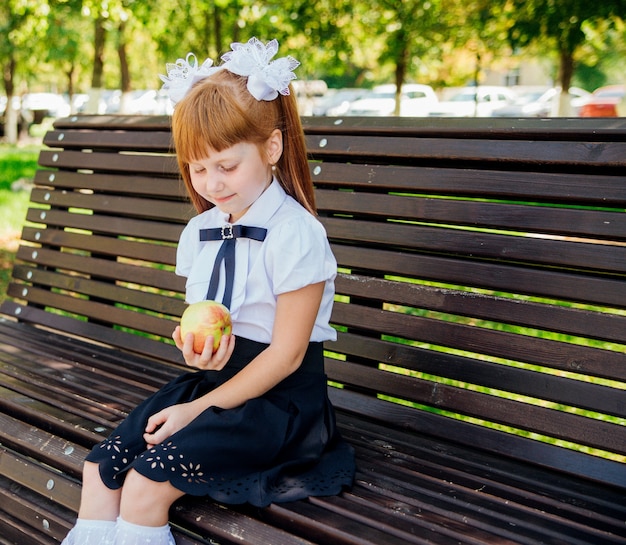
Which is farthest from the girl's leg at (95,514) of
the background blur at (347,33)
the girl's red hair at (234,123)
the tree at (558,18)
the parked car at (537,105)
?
the parked car at (537,105)

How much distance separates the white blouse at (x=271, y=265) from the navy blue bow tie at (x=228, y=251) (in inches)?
0.5

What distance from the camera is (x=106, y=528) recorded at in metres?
2.17

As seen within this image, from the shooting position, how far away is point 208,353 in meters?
2.20

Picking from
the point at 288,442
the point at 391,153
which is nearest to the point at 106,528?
the point at 288,442

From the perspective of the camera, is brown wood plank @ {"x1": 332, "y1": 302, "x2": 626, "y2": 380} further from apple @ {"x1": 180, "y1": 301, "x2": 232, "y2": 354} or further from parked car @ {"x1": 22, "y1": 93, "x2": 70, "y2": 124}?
parked car @ {"x1": 22, "y1": 93, "x2": 70, "y2": 124}

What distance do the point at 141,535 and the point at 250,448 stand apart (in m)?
0.33

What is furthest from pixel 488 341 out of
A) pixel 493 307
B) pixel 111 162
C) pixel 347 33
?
Answer: pixel 347 33

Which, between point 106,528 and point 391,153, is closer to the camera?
point 106,528

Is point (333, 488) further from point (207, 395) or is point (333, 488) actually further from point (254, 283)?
point (254, 283)

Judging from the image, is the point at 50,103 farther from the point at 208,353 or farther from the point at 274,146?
the point at 208,353

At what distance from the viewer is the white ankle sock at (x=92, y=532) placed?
7.01ft

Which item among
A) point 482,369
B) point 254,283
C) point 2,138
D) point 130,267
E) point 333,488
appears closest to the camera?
point 333,488

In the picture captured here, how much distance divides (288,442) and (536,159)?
109 cm

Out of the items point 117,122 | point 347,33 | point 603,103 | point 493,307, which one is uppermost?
point 347,33
